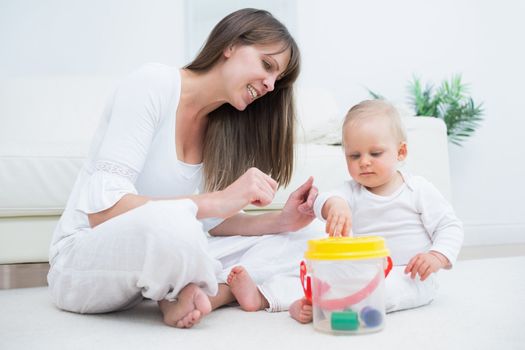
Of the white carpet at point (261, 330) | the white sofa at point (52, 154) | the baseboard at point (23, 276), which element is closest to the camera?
the white carpet at point (261, 330)

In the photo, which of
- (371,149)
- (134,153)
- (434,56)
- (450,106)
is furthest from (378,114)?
(434,56)

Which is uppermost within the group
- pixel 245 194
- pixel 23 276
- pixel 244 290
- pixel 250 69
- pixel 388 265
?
pixel 250 69

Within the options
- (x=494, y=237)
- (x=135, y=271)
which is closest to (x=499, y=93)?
(x=494, y=237)

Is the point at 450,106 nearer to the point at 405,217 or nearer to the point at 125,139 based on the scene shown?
the point at 405,217

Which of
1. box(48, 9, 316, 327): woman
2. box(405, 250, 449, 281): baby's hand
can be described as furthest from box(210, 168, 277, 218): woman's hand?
box(405, 250, 449, 281): baby's hand

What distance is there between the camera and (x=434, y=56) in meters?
Answer: 4.09

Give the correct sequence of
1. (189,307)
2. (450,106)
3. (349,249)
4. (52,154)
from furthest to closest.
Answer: (450,106) < (52,154) < (189,307) < (349,249)

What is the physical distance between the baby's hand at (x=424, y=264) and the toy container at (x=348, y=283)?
249mm

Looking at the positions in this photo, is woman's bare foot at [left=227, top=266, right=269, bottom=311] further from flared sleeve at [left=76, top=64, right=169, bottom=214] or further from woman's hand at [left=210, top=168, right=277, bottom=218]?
flared sleeve at [left=76, top=64, right=169, bottom=214]

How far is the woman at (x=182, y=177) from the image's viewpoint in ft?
3.92

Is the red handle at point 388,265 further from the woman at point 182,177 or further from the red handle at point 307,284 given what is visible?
the woman at point 182,177

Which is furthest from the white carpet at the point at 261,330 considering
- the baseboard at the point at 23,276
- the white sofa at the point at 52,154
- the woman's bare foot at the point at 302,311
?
the baseboard at the point at 23,276

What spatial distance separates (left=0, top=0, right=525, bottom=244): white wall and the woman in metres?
2.17

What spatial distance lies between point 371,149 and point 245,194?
1.26 ft
